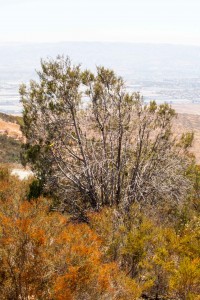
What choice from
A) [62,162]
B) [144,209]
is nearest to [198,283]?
[144,209]

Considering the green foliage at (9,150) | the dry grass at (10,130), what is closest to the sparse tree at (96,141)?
the green foliage at (9,150)

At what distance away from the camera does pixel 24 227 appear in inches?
295

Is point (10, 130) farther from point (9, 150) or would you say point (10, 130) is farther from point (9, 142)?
point (9, 150)

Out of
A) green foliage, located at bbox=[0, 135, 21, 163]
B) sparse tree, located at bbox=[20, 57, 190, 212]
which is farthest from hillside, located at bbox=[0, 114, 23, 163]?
sparse tree, located at bbox=[20, 57, 190, 212]

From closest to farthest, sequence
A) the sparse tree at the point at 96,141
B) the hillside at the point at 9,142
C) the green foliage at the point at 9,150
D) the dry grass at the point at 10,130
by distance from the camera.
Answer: the sparse tree at the point at 96,141, the green foliage at the point at 9,150, the hillside at the point at 9,142, the dry grass at the point at 10,130

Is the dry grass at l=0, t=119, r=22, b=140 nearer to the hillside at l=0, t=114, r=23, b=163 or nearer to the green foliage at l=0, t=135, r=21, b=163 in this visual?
the hillside at l=0, t=114, r=23, b=163

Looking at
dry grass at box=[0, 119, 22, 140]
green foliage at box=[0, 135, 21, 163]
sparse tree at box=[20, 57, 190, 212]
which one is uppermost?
sparse tree at box=[20, 57, 190, 212]

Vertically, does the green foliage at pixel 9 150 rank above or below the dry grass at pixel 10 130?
above

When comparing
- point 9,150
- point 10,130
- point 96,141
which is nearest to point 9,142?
point 9,150

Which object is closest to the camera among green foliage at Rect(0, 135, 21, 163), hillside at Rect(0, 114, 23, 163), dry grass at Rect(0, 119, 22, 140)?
green foliage at Rect(0, 135, 21, 163)

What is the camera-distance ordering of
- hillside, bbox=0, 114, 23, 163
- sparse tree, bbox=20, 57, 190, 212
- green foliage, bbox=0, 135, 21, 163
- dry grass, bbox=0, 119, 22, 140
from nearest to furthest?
sparse tree, bbox=20, 57, 190, 212
green foliage, bbox=0, 135, 21, 163
hillside, bbox=0, 114, 23, 163
dry grass, bbox=0, 119, 22, 140

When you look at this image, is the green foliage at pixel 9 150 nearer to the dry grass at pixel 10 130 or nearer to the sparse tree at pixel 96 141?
the dry grass at pixel 10 130

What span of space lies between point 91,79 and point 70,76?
0.94 meters

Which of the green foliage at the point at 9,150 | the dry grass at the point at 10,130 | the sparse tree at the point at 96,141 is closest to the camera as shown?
the sparse tree at the point at 96,141
